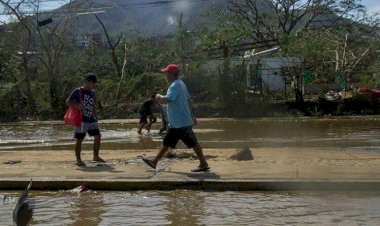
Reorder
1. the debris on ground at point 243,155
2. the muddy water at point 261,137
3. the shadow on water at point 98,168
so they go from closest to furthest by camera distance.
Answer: the shadow on water at point 98,168
the debris on ground at point 243,155
the muddy water at point 261,137

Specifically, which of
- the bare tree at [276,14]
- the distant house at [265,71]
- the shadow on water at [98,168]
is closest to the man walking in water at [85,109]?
the shadow on water at [98,168]

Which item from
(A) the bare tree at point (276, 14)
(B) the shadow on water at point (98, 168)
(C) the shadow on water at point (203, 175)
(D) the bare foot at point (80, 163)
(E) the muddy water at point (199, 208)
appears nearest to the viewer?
(E) the muddy water at point (199, 208)

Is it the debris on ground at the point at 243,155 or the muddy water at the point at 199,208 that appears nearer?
the muddy water at the point at 199,208

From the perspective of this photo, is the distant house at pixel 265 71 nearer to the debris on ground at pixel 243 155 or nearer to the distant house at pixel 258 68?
the distant house at pixel 258 68

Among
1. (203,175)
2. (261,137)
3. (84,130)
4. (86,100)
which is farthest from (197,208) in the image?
(261,137)

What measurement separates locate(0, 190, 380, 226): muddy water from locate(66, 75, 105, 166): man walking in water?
1.96m

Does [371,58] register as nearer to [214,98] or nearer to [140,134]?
[214,98]

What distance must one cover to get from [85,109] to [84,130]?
36 centimetres

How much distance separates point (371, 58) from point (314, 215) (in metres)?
28.0

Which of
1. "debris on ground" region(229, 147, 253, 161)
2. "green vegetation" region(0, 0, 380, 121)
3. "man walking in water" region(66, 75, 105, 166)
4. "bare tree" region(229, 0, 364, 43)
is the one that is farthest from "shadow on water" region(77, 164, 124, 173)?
"bare tree" region(229, 0, 364, 43)

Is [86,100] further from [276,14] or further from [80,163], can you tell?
[276,14]

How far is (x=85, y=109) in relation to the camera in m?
9.82

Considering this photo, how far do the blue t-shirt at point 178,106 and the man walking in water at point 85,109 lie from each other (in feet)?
6.00

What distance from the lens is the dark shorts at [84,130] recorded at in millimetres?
9766
